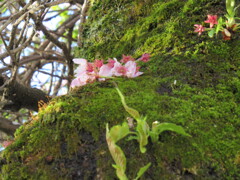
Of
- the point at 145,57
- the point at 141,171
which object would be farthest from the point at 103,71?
the point at 141,171

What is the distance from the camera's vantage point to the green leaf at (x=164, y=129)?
3.48ft

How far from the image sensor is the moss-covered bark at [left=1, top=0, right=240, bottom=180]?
3.48 ft

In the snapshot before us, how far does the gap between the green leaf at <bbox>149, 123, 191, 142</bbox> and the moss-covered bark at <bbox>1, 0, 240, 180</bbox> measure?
4 cm

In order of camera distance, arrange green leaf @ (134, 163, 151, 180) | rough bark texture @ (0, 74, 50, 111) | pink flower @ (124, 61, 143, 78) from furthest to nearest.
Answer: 1. rough bark texture @ (0, 74, 50, 111)
2. pink flower @ (124, 61, 143, 78)
3. green leaf @ (134, 163, 151, 180)

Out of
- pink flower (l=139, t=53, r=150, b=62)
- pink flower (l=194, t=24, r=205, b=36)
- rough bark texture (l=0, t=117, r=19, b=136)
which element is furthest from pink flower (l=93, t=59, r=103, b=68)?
rough bark texture (l=0, t=117, r=19, b=136)

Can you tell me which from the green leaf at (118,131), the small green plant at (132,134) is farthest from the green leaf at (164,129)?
the green leaf at (118,131)

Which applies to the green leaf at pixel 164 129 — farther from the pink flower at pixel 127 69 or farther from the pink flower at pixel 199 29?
the pink flower at pixel 199 29

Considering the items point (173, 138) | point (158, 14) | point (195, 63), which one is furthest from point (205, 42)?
point (173, 138)

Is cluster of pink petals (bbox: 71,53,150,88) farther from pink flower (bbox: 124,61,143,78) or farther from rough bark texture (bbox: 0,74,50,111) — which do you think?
rough bark texture (bbox: 0,74,50,111)

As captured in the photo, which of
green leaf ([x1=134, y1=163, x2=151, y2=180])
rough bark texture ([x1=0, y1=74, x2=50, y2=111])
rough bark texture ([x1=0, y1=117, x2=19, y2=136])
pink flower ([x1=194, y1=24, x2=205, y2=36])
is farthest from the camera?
rough bark texture ([x1=0, y1=117, x2=19, y2=136])

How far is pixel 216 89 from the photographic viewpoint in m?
1.43

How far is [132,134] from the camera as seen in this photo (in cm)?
114

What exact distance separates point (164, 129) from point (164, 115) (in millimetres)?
174

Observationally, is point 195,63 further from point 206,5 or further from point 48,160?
point 48,160
